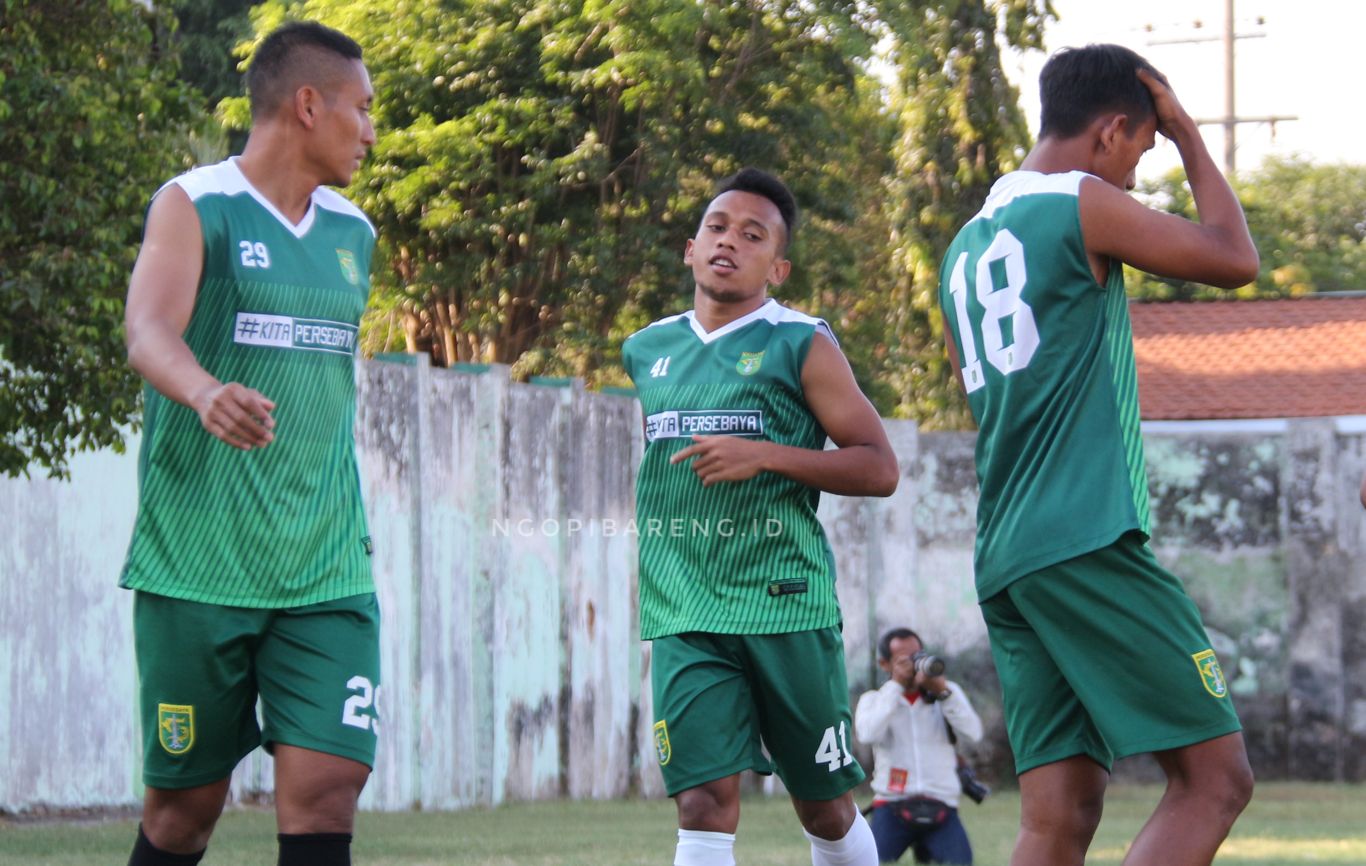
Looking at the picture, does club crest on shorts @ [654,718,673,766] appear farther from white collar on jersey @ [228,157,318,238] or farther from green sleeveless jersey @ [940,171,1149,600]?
white collar on jersey @ [228,157,318,238]

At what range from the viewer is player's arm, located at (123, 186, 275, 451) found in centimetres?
415

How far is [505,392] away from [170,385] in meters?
10.5

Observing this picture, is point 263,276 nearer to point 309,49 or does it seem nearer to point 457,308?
point 309,49

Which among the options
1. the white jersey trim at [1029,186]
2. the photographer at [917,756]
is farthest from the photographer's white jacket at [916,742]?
the white jersey trim at [1029,186]

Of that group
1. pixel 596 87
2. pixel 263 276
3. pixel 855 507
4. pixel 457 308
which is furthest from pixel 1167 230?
pixel 457 308

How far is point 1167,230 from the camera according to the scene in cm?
450

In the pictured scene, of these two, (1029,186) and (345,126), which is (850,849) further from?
(345,126)

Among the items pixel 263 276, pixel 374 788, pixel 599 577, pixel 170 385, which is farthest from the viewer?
pixel 599 577

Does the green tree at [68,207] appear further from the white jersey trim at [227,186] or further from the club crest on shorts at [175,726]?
the club crest on shorts at [175,726]

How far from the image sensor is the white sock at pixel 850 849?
19.5 feet

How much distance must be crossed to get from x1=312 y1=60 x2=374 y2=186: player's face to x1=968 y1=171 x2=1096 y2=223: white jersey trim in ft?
4.83

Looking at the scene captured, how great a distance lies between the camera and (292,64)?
490cm

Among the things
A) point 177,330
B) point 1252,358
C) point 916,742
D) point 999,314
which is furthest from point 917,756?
point 1252,358

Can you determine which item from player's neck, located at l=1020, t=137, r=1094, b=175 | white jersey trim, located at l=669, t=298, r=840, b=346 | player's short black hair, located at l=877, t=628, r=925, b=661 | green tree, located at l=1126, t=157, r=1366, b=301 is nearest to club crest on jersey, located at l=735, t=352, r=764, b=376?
white jersey trim, located at l=669, t=298, r=840, b=346
